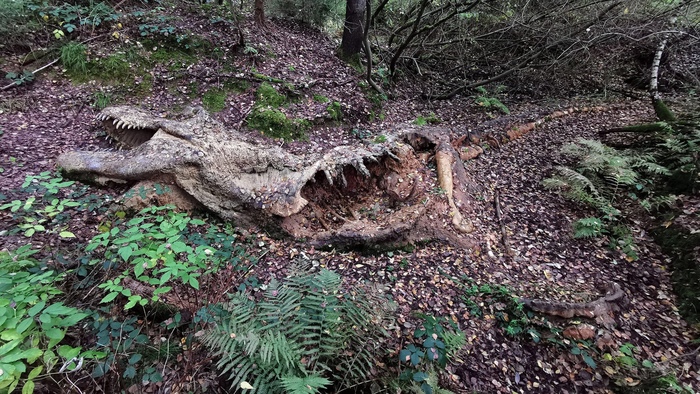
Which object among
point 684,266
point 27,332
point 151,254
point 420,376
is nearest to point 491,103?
point 684,266

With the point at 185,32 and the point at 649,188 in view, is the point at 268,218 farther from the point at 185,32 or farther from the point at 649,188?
the point at 649,188

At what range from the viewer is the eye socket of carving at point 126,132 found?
188 inches

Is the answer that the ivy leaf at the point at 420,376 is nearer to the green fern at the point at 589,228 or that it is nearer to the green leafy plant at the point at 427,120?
the green fern at the point at 589,228

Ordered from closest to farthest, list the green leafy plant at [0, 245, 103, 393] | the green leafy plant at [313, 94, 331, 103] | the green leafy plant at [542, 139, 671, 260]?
the green leafy plant at [0, 245, 103, 393], the green leafy plant at [542, 139, 671, 260], the green leafy plant at [313, 94, 331, 103]

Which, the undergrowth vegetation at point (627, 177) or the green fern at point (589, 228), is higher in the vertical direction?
the undergrowth vegetation at point (627, 177)

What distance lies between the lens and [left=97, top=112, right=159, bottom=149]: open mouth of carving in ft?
15.6

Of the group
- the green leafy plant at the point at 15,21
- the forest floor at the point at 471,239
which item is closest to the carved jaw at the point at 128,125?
the forest floor at the point at 471,239

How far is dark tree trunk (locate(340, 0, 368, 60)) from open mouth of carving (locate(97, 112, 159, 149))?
579 centimetres

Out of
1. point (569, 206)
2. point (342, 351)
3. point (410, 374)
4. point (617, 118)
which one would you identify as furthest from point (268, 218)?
point (617, 118)

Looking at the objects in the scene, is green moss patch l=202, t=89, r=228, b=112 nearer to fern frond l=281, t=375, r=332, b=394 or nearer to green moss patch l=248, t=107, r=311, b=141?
green moss patch l=248, t=107, r=311, b=141

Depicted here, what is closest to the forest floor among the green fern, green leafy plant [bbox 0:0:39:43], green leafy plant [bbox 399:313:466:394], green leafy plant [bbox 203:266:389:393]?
the green fern

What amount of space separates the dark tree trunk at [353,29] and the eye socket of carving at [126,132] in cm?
579

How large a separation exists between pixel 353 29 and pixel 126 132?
20.3 feet

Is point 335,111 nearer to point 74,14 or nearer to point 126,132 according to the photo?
point 126,132
